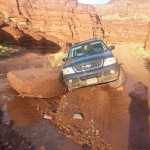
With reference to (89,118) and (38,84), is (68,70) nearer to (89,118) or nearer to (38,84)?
(38,84)

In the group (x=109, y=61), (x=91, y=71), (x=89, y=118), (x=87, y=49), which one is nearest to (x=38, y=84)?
(x=91, y=71)

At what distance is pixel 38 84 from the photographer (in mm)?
8750

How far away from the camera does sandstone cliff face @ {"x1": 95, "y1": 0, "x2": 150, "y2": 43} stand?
1870 inches

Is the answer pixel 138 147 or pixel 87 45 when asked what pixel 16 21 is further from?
pixel 138 147

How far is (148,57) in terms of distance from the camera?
65.6ft

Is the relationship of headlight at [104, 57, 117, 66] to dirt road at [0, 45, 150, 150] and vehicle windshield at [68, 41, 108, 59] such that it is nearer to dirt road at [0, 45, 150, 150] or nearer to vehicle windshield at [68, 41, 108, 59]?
vehicle windshield at [68, 41, 108, 59]

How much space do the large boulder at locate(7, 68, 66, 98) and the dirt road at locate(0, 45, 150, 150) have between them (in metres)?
0.23

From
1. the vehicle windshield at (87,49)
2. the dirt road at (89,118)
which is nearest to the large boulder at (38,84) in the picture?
the dirt road at (89,118)

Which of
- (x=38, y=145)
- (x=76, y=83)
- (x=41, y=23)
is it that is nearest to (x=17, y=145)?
(x=38, y=145)

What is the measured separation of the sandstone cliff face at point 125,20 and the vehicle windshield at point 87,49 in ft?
116

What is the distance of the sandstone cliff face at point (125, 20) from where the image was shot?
47500 millimetres

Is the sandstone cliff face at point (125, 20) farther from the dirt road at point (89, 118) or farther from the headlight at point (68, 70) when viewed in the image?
the headlight at point (68, 70)

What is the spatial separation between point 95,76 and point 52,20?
109 feet

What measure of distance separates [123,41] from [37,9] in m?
14.2
